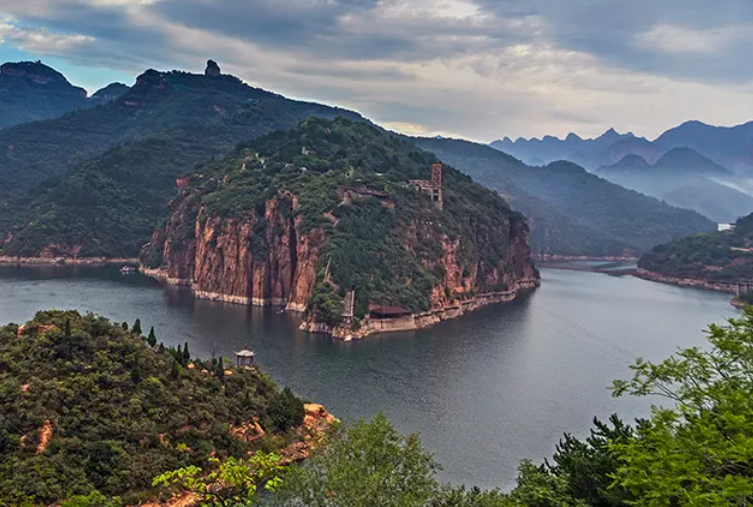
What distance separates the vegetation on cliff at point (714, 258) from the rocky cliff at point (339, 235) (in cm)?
4925

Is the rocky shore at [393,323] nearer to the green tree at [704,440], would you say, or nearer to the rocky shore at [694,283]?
the green tree at [704,440]

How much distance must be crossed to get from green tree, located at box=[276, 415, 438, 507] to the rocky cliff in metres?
63.3

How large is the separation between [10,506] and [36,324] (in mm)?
14869

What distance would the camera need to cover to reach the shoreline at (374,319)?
92000 millimetres

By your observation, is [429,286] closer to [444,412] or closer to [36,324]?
[444,412]

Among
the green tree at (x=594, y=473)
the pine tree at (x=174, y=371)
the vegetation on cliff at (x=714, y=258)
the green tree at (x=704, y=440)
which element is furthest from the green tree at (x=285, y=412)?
the vegetation on cliff at (x=714, y=258)

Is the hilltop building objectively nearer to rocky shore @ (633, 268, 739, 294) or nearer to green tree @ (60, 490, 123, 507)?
rocky shore @ (633, 268, 739, 294)

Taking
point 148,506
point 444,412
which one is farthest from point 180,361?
point 444,412

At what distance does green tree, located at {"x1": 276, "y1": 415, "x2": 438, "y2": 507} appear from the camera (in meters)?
23.3

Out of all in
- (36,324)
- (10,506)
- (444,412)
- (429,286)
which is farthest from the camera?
(429,286)

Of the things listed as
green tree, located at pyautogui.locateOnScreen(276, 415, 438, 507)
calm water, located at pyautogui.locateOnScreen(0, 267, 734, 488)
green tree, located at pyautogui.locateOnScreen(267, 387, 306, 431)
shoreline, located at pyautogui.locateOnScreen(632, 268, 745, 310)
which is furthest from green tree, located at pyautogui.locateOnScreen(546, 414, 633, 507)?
shoreline, located at pyautogui.locateOnScreen(632, 268, 745, 310)

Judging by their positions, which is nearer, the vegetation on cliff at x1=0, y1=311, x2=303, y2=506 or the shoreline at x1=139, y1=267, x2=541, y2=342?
the vegetation on cliff at x1=0, y1=311, x2=303, y2=506

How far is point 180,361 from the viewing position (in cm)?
4931

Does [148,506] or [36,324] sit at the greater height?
[36,324]
